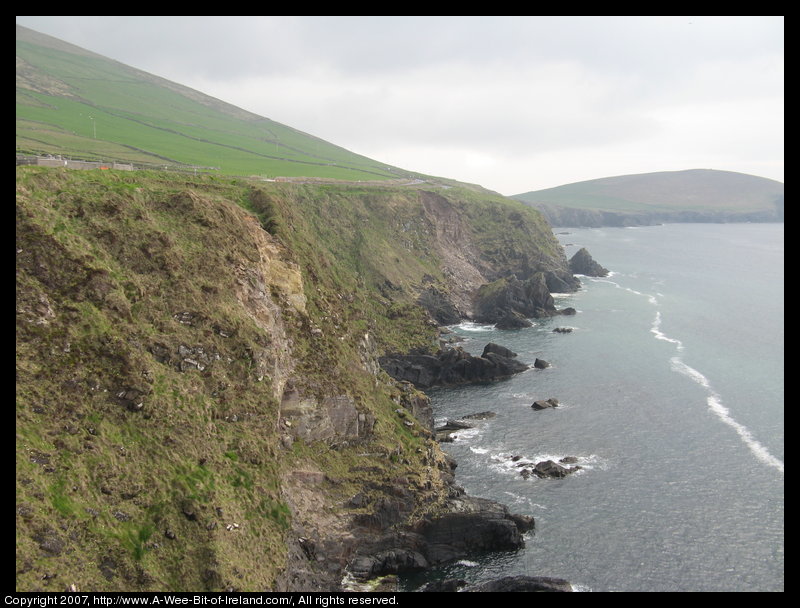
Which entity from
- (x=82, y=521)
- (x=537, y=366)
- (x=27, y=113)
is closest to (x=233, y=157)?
(x=27, y=113)

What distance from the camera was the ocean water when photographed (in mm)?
48031

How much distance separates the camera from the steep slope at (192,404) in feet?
117

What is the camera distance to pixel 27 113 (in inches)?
5910

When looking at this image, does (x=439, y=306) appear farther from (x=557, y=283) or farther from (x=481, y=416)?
(x=557, y=283)

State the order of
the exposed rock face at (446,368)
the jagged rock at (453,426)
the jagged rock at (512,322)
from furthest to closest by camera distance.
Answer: the jagged rock at (512,322) < the exposed rock face at (446,368) < the jagged rock at (453,426)

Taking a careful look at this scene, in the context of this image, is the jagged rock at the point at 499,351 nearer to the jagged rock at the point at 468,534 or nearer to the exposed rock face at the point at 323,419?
the exposed rock face at the point at 323,419

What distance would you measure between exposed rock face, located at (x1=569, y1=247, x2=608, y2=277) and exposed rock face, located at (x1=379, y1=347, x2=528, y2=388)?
330 feet

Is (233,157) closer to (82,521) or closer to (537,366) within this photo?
(537,366)

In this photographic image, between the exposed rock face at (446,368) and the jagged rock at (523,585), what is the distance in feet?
144

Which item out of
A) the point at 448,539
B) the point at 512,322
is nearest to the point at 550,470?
the point at 448,539

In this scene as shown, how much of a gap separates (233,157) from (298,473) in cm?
14251

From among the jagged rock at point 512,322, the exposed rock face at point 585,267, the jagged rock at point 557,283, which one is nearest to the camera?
the jagged rock at point 512,322

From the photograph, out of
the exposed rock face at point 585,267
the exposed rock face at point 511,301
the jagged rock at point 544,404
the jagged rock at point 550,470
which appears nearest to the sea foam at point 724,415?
the jagged rock at point 544,404

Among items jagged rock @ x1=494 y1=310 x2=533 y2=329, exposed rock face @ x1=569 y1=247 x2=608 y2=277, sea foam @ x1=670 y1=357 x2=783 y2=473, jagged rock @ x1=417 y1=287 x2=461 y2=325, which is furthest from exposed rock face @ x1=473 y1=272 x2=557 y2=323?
exposed rock face @ x1=569 y1=247 x2=608 y2=277
